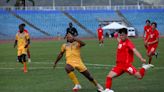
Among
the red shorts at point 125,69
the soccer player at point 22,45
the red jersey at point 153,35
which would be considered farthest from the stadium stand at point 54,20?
the red shorts at point 125,69

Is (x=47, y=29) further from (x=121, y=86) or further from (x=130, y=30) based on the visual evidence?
(x=121, y=86)

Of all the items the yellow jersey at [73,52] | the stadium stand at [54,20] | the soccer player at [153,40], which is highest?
the yellow jersey at [73,52]

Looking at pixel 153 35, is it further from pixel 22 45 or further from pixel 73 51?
pixel 73 51

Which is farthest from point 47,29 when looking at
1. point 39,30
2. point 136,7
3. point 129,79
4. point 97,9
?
point 129,79

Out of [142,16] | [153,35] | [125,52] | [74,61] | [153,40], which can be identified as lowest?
[142,16]

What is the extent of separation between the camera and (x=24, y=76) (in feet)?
64.8

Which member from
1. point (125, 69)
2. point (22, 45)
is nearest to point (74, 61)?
point (125, 69)

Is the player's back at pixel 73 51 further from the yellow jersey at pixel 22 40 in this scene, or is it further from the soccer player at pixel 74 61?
the yellow jersey at pixel 22 40

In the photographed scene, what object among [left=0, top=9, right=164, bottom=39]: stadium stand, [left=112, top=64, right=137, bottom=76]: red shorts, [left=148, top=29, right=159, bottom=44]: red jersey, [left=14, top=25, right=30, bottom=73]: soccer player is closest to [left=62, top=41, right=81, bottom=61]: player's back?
[left=112, top=64, right=137, bottom=76]: red shorts

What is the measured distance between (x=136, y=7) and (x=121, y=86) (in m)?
73.6

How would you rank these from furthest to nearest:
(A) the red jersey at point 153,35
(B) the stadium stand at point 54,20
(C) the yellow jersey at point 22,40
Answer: (B) the stadium stand at point 54,20
(A) the red jersey at point 153,35
(C) the yellow jersey at point 22,40

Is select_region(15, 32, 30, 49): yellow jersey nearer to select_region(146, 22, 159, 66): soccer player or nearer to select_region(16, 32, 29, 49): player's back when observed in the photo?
select_region(16, 32, 29, 49): player's back

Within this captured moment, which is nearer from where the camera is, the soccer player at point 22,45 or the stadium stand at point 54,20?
the soccer player at point 22,45

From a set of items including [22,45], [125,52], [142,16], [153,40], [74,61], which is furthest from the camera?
[142,16]
